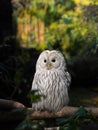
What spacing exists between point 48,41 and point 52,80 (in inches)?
216

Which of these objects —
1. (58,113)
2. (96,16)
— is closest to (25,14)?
(96,16)

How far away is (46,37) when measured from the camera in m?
9.84

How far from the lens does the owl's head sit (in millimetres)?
3740

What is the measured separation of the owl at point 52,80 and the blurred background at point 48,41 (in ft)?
2.02

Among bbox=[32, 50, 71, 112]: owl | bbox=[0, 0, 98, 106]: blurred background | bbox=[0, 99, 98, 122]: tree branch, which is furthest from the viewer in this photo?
bbox=[0, 0, 98, 106]: blurred background

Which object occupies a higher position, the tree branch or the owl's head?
the owl's head

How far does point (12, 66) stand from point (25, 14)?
4790 mm

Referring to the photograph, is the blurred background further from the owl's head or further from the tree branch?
the tree branch

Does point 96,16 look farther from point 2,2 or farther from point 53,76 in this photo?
point 53,76

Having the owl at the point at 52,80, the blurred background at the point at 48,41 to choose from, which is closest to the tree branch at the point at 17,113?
the owl at the point at 52,80

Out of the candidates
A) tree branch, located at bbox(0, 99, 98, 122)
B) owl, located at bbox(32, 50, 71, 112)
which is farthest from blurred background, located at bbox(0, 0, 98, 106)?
tree branch, located at bbox(0, 99, 98, 122)

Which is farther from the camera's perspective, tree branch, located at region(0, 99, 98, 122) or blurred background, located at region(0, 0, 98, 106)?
blurred background, located at region(0, 0, 98, 106)

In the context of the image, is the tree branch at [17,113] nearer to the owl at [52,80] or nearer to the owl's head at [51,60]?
the owl at [52,80]

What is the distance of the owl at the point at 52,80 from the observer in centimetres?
370
